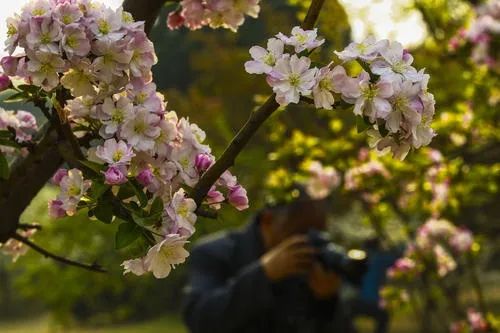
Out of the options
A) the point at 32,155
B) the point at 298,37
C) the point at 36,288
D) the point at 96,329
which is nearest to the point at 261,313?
the point at 32,155

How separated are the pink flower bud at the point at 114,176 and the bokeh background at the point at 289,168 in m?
0.25

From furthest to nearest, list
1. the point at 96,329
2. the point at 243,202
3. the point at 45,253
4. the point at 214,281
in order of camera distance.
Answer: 1. the point at 96,329
2. the point at 214,281
3. the point at 45,253
4. the point at 243,202

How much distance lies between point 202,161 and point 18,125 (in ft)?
1.36

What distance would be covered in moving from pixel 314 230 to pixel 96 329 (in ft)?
58.0

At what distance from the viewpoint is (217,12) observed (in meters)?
1.83

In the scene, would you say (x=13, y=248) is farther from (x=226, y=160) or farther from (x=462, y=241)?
(x=462, y=241)

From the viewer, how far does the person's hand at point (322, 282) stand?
10.1 ft

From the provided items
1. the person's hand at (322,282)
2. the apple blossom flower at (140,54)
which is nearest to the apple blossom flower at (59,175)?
the apple blossom flower at (140,54)

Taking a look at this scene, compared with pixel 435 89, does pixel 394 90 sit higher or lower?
higher

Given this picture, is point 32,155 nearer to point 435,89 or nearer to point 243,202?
point 243,202

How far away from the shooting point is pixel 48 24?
1.25 meters

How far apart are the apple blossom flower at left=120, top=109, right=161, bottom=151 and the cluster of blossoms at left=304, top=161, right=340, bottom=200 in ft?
6.63

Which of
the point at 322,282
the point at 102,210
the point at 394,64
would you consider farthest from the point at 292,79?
the point at 322,282

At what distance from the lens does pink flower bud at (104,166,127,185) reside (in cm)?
123
